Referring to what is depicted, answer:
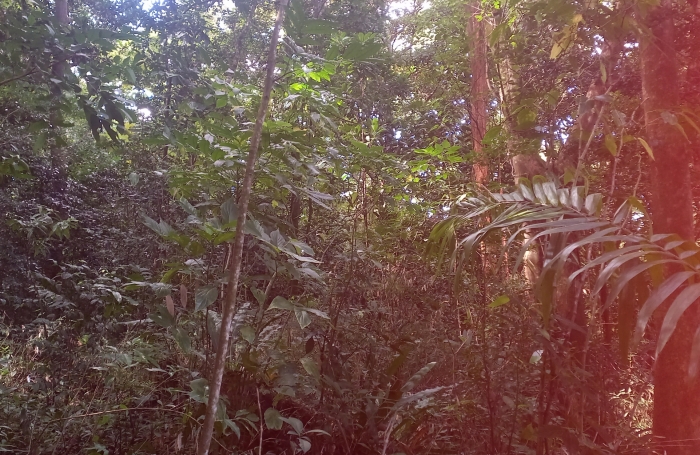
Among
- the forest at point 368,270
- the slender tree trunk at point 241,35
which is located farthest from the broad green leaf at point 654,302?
the slender tree trunk at point 241,35

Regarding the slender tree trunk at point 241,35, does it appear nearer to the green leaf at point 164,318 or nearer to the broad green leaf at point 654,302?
the green leaf at point 164,318

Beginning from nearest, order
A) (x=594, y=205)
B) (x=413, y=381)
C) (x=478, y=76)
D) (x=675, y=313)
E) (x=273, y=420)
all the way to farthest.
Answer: (x=675, y=313)
(x=594, y=205)
(x=273, y=420)
(x=413, y=381)
(x=478, y=76)

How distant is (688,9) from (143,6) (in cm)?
422

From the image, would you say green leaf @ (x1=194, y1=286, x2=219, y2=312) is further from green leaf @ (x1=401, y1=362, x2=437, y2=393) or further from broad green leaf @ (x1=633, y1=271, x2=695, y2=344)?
broad green leaf @ (x1=633, y1=271, x2=695, y2=344)

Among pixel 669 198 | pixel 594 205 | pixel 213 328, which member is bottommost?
pixel 213 328

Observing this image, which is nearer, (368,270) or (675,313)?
(675,313)

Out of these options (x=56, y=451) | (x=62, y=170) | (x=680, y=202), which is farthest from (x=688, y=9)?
(x=62, y=170)

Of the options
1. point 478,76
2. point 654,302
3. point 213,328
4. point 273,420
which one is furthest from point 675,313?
point 478,76

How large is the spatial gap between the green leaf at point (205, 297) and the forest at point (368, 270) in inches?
0.8

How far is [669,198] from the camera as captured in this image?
2.75m

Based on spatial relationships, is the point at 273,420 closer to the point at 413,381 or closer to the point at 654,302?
the point at 413,381

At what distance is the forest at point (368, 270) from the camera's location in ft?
6.78

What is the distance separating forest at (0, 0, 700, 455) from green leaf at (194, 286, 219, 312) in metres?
0.02

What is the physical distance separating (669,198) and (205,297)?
2575 mm
